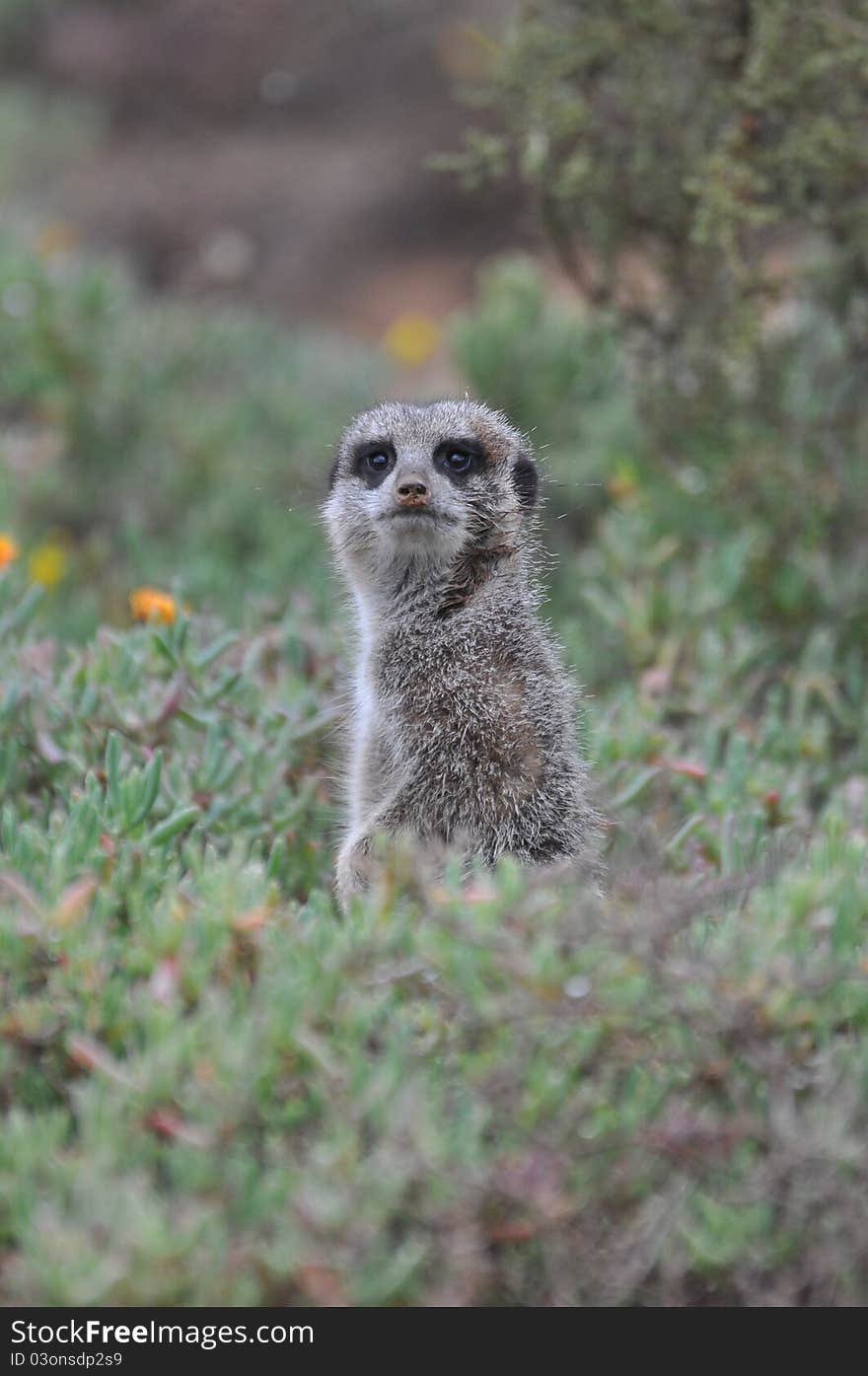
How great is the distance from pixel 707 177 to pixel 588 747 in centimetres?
209

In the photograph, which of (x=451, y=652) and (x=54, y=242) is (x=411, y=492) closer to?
(x=451, y=652)

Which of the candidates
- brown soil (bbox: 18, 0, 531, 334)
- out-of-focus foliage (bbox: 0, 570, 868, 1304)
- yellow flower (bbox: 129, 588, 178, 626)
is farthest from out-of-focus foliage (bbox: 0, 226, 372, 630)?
brown soil (bbox: 18, 0, 531, 334)

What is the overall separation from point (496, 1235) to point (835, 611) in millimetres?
3479

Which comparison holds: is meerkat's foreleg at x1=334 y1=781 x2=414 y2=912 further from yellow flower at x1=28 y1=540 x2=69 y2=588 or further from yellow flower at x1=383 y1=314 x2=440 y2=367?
yellow flower at x1=383 y1=314 x2=440 y2=367

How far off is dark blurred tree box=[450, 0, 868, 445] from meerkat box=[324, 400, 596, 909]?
5.08ft

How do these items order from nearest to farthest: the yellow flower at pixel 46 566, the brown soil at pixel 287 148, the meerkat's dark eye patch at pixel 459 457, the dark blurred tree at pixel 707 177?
the meerkat's dark eye patch at pixel 459 457 → the dark blurred tree at pixel 707 177 → the yellow flower at pixel 46 566 → the brown soil at pixel 287 148

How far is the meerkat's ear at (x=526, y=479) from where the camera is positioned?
390 centimetres

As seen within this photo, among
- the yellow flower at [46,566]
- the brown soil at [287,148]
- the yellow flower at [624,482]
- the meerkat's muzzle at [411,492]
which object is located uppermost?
the brown soil at [287,148]

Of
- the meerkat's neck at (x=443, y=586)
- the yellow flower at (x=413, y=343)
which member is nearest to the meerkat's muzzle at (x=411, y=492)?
the meerkat's neck at (x=443, y=586)

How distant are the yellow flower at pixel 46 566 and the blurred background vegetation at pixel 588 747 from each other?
9 centimetres

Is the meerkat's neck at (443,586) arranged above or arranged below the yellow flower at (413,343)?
below

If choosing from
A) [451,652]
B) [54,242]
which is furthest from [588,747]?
[54,242]

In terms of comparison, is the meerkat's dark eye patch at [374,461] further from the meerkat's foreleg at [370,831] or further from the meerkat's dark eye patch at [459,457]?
the meerkat's foreleg at [370,831]

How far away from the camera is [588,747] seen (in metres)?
3.98
